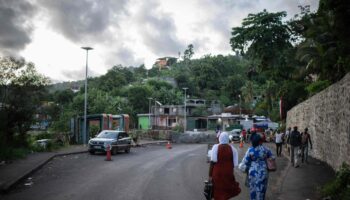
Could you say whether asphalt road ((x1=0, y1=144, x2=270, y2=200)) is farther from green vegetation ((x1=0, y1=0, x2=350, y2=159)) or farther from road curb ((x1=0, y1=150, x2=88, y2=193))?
green vegetation ((x1=0, y1=0, x2=350, y2=159))

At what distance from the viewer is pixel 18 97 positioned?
27672mm

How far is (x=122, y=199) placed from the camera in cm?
1120

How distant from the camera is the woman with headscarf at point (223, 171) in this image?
8000mm

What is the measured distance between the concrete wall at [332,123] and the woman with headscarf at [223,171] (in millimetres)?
6925

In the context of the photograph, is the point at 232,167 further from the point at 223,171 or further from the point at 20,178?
the point at 20,178

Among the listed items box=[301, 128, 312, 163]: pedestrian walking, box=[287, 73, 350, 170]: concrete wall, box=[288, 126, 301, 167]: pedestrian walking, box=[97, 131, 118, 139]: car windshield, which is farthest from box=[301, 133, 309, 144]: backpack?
box=[97, 131, 118, 139]: car windshield

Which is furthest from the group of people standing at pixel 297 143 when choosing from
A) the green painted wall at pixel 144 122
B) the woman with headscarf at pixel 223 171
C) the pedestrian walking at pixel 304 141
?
the green painted wall at pixel 144 122

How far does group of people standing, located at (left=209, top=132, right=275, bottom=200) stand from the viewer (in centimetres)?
802

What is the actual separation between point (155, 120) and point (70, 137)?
198 feet

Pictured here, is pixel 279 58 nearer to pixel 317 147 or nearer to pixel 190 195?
pixel 317 147

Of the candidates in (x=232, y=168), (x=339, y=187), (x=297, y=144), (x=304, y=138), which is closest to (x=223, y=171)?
(x=232, y=168)

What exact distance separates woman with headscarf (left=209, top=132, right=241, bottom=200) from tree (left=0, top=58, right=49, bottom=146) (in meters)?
20.8

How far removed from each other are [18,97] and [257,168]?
22473mm

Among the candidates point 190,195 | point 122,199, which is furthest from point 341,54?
point 122,199
